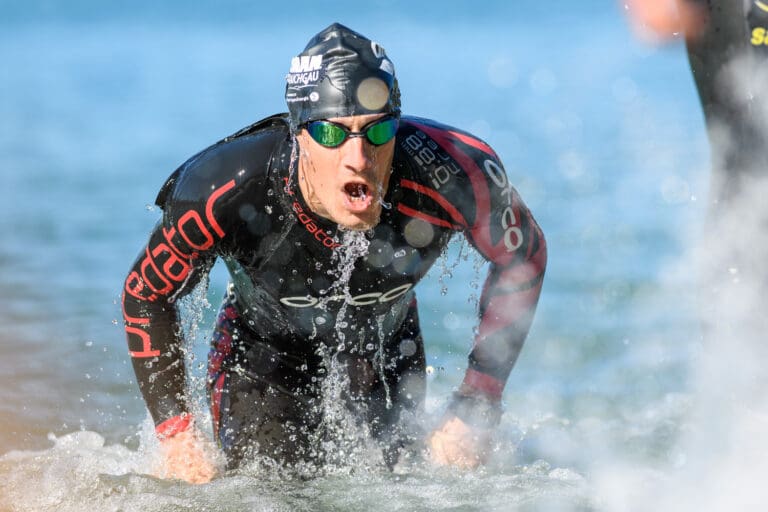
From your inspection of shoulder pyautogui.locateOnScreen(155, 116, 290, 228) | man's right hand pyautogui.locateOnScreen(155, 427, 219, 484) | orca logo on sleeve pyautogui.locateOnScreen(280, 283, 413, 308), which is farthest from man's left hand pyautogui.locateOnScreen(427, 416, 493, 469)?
shoulder pyautogui.locateOnScreen(155, 116, 290, 228)

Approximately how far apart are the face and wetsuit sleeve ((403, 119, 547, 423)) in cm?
25

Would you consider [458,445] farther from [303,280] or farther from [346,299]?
[303,280]

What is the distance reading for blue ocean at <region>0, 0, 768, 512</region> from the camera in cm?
380

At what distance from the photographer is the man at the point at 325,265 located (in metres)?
3.48

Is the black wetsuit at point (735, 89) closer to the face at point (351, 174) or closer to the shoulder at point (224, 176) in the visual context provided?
the face at point (351, 174)

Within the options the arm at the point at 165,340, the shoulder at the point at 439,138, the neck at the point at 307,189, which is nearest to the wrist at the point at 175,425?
the arm at the point at 165,340

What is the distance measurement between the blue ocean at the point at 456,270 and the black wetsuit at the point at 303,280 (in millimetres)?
200

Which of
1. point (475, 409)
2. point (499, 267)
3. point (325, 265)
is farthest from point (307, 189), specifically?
point (475, 409)

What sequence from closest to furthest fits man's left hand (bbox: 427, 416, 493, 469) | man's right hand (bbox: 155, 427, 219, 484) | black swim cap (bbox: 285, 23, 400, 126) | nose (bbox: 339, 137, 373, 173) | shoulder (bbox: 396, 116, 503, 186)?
nose (bbox: 339, 137, 373, 173) < black swim cap (bbox: 285, 23, 400, 126) < shoulder (bbox: 396, 116, 503, 186) < man's right hand (bbox: 155, 427, 219, 484) < man's left hand (bbox: 427, 416, 493, 469)

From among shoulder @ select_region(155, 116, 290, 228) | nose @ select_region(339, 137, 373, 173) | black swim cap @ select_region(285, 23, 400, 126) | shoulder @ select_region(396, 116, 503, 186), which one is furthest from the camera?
shoulder @ select_region(396, 116, 503, 186)

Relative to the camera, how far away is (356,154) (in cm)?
333

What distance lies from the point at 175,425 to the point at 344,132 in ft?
4.12

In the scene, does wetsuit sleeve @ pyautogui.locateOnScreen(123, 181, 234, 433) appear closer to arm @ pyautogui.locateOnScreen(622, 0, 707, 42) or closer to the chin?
the chin

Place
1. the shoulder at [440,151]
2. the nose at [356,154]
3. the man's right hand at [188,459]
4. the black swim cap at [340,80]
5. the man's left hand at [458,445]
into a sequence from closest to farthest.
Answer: the nose at [356,154] → the black swim cap at [340,80] → the shoulder at [440,151] → the man's right hand at [188,459] → the man's left hand at [458,445]
